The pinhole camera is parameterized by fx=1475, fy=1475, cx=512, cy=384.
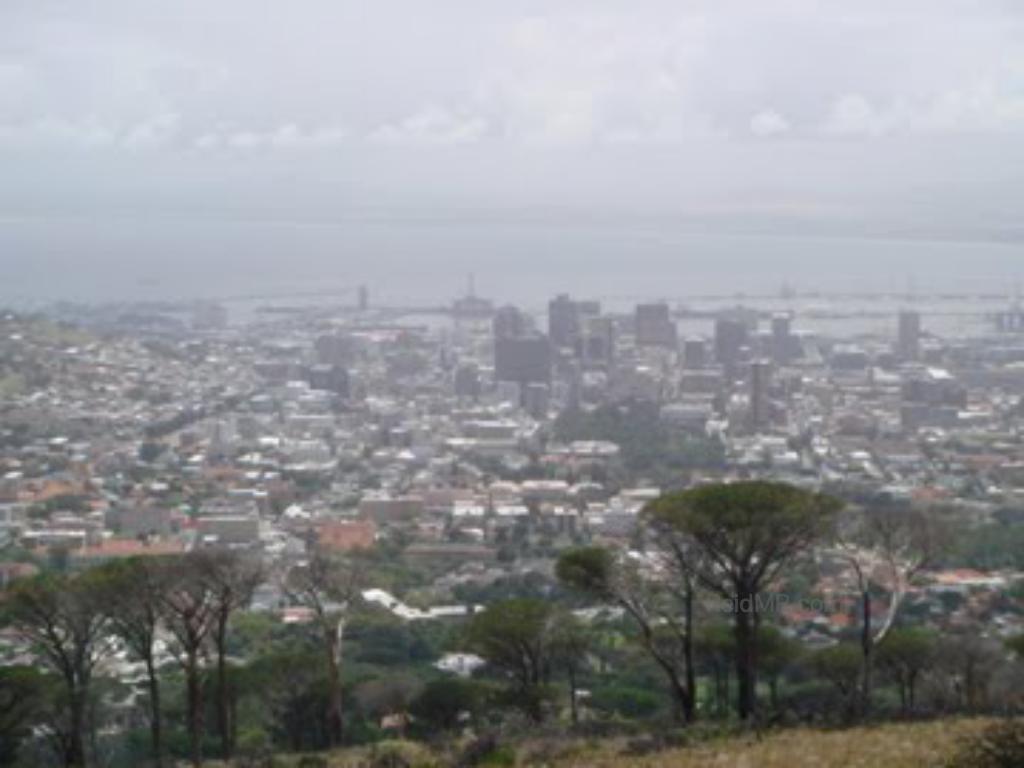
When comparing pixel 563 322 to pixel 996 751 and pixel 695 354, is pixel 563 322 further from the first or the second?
pixel 996 751

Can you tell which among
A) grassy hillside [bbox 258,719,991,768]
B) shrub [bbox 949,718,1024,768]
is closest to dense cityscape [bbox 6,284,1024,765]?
grassy hillside [bbox 258,719,991,768]

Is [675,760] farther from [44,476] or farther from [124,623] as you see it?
[44,476]

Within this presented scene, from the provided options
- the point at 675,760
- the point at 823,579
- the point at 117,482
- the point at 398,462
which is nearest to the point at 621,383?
the point at 398,462

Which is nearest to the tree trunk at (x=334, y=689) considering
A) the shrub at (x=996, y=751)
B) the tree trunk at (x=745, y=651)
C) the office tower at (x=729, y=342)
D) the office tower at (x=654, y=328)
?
the tree trunk at (x=745, y=651)

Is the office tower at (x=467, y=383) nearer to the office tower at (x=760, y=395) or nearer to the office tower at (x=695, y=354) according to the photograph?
the office tower at (x=695, y=354)

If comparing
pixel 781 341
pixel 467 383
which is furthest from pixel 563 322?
pixel 781 341
